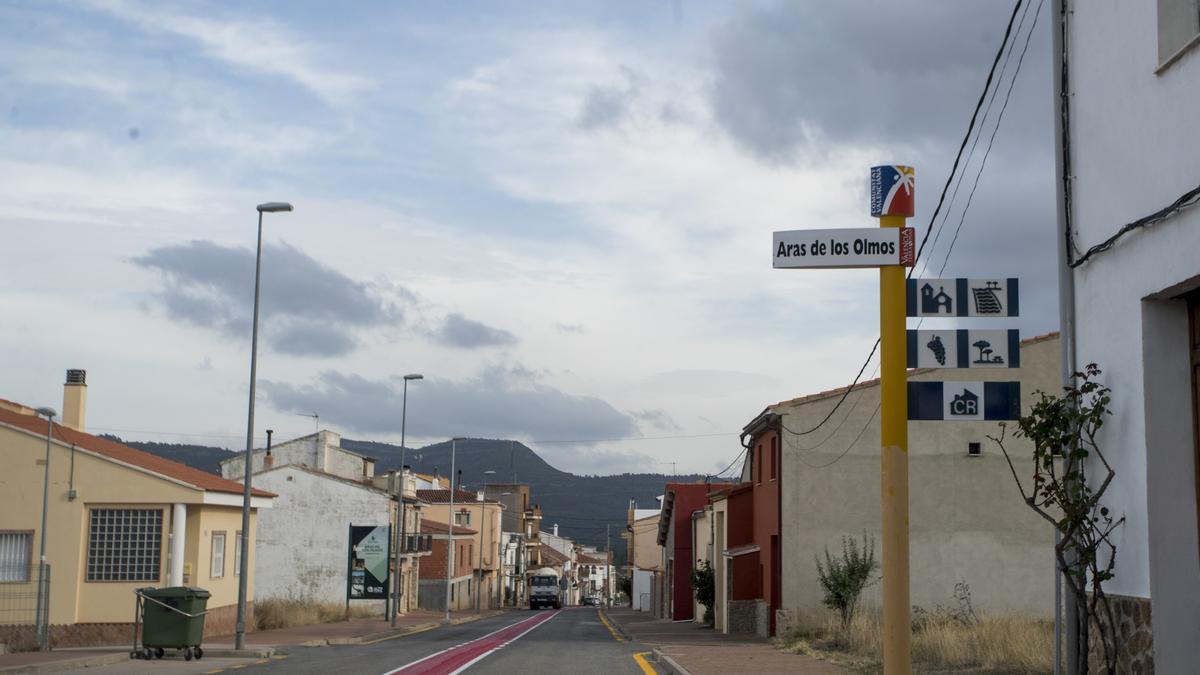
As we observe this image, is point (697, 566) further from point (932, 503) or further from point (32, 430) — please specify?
point (32, 430)

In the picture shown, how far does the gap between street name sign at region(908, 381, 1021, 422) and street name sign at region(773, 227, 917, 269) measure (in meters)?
1.51

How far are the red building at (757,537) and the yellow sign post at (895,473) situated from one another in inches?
796

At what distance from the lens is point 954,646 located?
1752 centimetres

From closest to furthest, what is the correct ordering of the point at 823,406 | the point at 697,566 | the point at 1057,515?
the point at 1057,515
the point at 823,406
the point at 697,566

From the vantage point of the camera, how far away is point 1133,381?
8.80 m

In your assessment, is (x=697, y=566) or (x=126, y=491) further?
(x=697, y=566)

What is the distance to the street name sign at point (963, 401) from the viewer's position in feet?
35.4

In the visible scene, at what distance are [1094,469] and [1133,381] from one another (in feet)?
3.15

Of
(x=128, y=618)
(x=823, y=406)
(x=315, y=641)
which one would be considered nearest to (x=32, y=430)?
(x=128, y=618)

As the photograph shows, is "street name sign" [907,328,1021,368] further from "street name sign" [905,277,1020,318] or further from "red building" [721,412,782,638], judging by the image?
"red building" [721,412,782,638]

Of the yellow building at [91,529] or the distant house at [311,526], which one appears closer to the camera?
the yellow building at [91,529]

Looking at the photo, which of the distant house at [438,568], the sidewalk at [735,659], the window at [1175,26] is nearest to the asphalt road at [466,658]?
the sidewalk at [735,659]

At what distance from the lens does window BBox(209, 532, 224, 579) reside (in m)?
30.2

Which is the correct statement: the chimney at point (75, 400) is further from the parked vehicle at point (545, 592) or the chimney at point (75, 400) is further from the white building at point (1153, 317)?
the parked vehicle at point (545, 592)
